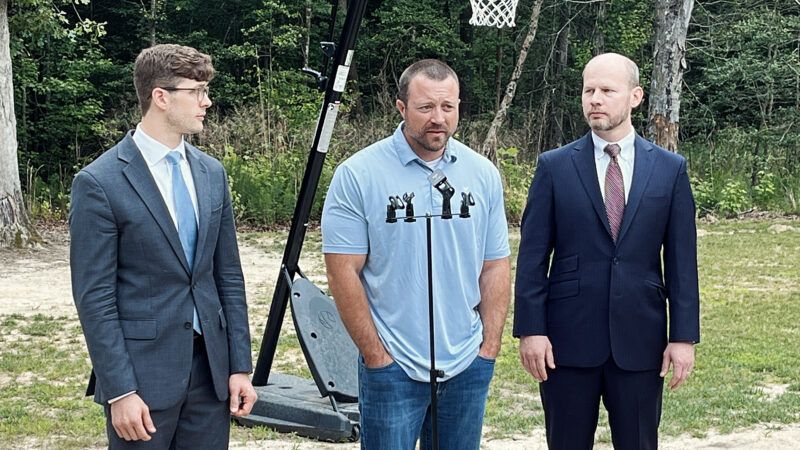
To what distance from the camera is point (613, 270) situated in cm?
374

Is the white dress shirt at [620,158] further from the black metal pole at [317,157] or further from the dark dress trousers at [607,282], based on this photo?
the black metal pole at [317,157]

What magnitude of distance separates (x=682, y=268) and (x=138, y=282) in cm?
179

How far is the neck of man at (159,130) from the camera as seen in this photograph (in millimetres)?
3238

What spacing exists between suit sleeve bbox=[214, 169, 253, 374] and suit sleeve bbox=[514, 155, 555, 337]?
94 centimetres

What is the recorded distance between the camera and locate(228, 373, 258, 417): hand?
3.36 metres

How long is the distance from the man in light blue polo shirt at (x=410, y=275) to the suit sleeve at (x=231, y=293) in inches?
11.4

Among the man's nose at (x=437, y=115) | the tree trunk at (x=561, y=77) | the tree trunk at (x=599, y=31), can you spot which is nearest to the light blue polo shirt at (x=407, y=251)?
the man's nose at (x=437, y=115)

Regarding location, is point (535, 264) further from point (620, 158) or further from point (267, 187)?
point (267, 187)

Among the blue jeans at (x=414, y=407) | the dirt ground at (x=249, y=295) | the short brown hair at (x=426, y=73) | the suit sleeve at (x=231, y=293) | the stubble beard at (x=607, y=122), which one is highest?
the short brown hair at (x=426, y=73)

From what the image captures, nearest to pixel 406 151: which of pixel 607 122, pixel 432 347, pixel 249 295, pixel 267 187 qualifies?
pixel 432 347

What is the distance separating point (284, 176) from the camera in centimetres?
1805

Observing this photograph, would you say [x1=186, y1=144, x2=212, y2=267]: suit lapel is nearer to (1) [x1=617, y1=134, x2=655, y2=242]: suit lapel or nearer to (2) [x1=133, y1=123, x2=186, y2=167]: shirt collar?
(2) [x1=133, y1=123, x2=186, y2=167]: shirt collar

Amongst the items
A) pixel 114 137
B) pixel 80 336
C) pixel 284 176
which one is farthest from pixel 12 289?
pixel 114 137

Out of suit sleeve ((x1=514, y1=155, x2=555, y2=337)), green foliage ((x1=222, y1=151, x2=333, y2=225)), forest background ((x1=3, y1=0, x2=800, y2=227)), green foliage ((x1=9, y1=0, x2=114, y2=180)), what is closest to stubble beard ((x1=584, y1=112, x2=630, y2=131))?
suit sleeve ((x1=514, y1=155, x2=555, y2=337))
